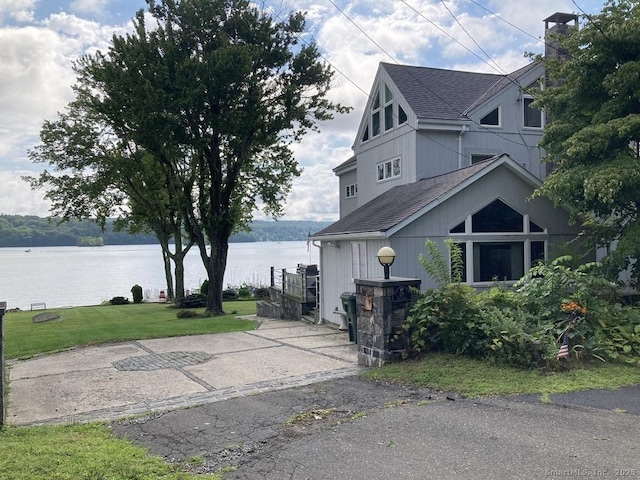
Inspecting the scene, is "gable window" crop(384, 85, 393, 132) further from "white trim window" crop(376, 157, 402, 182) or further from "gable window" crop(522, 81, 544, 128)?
"gable window" crop(522, 81, 544, 128)

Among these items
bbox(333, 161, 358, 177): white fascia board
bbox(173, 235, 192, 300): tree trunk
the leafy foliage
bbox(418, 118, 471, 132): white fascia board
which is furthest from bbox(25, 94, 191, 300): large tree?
the leafy foliage

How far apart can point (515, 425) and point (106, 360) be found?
7448 millimetres

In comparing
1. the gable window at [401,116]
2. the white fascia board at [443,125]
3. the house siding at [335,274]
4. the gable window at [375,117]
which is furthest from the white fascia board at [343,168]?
the house siding at [335,274]

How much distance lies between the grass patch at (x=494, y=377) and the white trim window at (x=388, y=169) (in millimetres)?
10314

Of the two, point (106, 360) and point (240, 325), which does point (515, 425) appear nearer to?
point (106, 360)

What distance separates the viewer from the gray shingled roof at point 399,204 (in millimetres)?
11312

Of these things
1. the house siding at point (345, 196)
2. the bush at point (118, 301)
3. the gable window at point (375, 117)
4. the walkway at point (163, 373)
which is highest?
the gable window at point (375, 117)

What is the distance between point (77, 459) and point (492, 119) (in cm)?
1598

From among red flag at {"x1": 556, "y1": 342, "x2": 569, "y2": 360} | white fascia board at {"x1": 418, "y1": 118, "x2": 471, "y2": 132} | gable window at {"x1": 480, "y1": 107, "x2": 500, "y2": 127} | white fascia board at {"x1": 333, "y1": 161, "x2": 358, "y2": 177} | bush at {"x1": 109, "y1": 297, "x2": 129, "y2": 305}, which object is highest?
gable window at {"x1": 480, "y1": 107, "x2": 500, "y2": 127}

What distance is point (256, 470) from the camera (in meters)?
4.05

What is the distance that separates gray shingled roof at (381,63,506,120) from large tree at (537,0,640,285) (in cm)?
565

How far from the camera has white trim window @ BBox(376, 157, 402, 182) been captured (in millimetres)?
16880

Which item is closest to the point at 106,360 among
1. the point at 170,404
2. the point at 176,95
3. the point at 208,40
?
the point at 170,404

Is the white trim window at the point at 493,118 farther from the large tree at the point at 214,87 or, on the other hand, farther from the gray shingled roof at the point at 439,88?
the large tree at the point at 214,87
